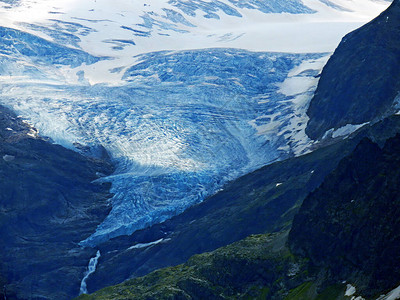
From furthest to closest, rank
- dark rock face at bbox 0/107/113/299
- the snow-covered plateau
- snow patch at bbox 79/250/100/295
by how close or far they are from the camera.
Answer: the snow-covered plateau, dark rock face at bbox 0/107/113/299, snow patch at bbox 79/250/100/295

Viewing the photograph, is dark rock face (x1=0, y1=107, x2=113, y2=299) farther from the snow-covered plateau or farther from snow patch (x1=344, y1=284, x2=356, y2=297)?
snow patch (x1=344, y1=284, x2=356, y2=297)

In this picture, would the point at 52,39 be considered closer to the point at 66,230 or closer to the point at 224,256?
the point at 66,230

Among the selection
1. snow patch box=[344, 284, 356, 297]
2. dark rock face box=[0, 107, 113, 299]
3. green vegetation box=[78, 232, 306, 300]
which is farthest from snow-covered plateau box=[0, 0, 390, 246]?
snow patch box=[344, 284, 356, 297]

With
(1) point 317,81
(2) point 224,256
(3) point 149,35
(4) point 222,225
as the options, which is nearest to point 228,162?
(4) point 222,225

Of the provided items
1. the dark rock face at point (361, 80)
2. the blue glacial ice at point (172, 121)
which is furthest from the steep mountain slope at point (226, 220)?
→ the dark rock face at point (361, 80)

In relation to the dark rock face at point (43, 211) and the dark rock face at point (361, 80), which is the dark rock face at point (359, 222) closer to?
the dark rock face at point (43, 211)

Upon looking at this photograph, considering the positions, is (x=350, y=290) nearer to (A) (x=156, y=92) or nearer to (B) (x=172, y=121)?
(B) (x=172, y=121)
